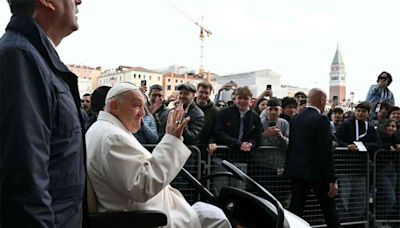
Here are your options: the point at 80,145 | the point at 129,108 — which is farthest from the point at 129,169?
the point at 80,145

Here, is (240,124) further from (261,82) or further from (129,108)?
(261,82)

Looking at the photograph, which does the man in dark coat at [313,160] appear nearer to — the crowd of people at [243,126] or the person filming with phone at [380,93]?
the crowd of people at [243,126]

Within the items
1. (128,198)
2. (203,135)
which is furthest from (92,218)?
(203,135)

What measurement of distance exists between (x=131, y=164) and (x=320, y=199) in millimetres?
3370

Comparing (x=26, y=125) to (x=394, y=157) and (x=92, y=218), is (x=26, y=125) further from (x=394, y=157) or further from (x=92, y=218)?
(x=394, y=157)

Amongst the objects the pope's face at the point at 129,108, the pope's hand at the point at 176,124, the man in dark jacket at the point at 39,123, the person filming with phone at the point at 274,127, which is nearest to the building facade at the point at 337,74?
the person filming with phone at the point at 274,127

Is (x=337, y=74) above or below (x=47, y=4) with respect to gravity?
above

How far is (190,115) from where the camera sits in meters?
5.16

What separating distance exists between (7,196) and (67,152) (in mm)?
283

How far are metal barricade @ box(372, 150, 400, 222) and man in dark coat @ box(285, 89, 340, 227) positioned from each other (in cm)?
160

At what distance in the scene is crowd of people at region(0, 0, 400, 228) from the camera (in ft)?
4.37

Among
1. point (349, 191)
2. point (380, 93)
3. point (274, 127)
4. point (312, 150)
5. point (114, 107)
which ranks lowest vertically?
point (349, 191)

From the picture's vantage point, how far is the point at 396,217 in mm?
6172

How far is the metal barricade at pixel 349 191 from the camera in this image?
18.6 ft
